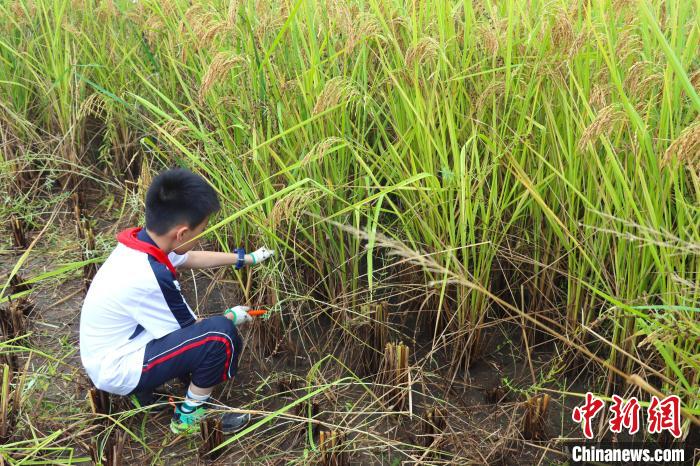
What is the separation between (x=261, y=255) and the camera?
2.65 m

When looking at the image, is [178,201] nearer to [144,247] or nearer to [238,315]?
[144,247]

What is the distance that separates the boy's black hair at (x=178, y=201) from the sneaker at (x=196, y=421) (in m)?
0.64

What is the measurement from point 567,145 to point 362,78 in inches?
32.0

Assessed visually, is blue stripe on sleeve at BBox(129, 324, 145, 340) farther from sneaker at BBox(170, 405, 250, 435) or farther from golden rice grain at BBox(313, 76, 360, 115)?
golden rice grain at BBox(313, 76, 360, 115)

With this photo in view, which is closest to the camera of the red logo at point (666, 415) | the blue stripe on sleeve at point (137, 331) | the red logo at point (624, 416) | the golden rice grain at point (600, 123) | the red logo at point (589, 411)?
the golden rice grain at point (600, 123)

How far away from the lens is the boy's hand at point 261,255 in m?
2.63

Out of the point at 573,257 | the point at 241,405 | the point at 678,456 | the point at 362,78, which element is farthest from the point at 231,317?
the point at 678,456

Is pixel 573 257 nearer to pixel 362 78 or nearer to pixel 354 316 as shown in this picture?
pixel 354 316

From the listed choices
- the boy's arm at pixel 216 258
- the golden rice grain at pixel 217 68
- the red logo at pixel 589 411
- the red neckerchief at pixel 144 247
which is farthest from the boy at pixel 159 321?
the red logo at pixel 589 411

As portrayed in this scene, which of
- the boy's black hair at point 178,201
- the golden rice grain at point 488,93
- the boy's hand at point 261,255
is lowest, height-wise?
the boy's hand at point 261,255

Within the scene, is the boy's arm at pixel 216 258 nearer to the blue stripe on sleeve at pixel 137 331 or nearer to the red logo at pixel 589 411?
the blue stripe on sleeve at pixel 137 331

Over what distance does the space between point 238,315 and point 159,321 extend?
28cm

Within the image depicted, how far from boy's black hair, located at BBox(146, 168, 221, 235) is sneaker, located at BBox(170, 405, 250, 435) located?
2.09ft

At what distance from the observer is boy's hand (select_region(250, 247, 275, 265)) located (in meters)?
2.63
